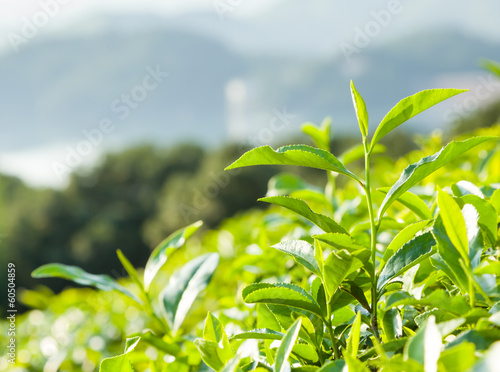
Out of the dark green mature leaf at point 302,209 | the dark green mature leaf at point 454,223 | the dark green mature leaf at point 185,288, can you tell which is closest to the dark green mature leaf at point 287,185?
the dark green mature leaf at point 185,288

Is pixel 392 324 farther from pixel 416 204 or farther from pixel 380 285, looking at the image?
pixel 416 204

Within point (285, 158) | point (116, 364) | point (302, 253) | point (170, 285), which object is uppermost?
point (285, 158)

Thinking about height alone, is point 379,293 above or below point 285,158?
below

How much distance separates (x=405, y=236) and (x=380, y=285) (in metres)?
0.07

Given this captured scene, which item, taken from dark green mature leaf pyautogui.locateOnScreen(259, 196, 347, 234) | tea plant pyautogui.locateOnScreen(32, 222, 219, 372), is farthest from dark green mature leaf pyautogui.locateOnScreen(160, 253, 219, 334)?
dark green mature leaf pyautogui.locateOnScreen(259, 196, 347, 234)

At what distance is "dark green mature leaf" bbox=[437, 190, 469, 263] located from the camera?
432mm

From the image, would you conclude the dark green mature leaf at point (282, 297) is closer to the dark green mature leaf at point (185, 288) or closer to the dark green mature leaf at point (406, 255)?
the dark green mature leaf at point (406, 255)

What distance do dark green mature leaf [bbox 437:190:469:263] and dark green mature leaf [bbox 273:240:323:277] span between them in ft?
0.48

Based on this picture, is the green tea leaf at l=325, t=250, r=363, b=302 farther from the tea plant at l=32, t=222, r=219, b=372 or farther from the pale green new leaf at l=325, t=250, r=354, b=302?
the tea plant at l=32, t=222, r=219, b=372

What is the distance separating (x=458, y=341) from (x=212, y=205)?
15.4 metres

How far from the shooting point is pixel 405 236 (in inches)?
20.3

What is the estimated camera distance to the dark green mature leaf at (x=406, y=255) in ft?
1.63

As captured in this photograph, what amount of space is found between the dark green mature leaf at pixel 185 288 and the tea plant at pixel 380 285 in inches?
9.4

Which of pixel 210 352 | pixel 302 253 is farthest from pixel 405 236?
pixel 210 352
